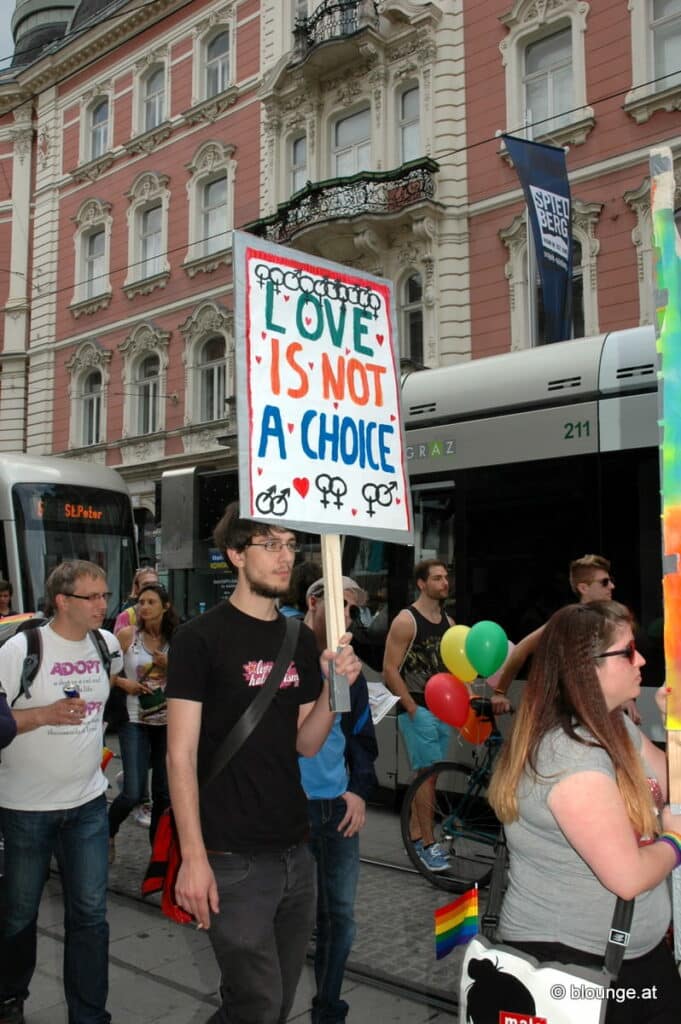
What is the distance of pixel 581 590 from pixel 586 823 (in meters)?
3.18

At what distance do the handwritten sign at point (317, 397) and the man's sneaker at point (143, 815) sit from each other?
4476 millimetres

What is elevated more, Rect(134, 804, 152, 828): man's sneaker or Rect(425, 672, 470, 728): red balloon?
Rect(425, 672, 470, 728): red balloon

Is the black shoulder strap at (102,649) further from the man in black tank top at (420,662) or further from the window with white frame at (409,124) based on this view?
the window with white frame at (409,124)

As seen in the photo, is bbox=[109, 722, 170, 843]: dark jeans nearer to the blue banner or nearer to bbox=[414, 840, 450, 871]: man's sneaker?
bbox=[414, 840, 450, 871]: man's sneaker

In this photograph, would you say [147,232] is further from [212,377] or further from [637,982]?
[637,982]

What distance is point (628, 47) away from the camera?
15.3m

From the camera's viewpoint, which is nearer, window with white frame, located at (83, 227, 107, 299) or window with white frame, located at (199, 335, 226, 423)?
window with white frame, located at (199, 335, 226, 423)

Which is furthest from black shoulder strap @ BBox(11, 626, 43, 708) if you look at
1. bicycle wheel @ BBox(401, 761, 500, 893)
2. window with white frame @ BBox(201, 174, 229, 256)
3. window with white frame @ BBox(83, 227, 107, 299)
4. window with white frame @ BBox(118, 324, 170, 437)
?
window with white frame @ BBox(83, 227, 107, 299)

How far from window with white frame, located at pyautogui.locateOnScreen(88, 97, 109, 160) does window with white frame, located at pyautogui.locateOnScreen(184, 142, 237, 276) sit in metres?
4.32

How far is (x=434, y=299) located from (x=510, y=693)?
1280 cm

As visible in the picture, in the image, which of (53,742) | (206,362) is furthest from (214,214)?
(53,742)

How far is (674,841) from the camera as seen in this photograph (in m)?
2.17

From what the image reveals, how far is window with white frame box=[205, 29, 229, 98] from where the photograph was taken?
886 inches

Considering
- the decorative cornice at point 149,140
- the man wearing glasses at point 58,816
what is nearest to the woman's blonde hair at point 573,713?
the man wearing glasses at point 58,816
